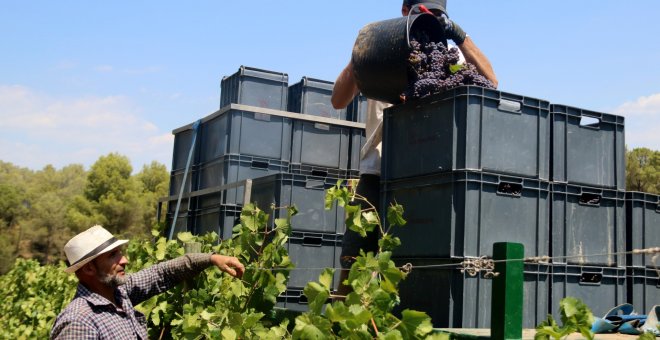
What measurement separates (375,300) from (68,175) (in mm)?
58808

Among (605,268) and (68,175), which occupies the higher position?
(68,175)

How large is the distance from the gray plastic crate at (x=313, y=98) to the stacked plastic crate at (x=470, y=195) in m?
5.02

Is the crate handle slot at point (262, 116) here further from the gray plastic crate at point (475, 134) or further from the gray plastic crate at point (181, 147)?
the gray plastic crate at point (475, 134)

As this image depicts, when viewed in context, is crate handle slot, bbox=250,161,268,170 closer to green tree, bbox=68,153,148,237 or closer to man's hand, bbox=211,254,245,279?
man's hand, bbox=211,254,245,279

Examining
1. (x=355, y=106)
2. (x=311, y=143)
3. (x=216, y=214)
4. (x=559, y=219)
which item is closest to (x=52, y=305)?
(x=216, y=214)

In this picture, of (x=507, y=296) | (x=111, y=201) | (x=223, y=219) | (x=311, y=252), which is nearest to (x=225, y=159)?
(x=223, y=219)

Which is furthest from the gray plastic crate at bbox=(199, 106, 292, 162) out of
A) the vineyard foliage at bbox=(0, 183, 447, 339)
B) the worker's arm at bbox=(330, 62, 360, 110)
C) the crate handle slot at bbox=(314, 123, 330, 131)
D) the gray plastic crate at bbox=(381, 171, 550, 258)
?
the gray plastic crate at bbox=(381, 171, 550, 258)

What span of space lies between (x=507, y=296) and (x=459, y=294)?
806mm

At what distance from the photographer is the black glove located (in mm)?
4333

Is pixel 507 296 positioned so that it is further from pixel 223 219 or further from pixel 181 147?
pixel 181 147

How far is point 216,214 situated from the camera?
23.4 feet

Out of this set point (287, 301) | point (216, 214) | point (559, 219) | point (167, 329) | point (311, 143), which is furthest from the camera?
point (311, 143)

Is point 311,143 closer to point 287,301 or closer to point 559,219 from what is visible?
point 287,301

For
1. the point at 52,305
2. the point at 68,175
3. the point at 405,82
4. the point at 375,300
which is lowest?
the point at 52,305
